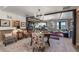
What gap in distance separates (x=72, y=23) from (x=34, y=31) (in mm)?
885

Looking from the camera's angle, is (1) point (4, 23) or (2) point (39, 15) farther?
(2) point (39, 15)

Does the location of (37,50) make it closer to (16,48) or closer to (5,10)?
(16,48)

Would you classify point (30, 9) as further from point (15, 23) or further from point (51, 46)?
point (51, 46)

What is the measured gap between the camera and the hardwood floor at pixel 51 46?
92.9 inches

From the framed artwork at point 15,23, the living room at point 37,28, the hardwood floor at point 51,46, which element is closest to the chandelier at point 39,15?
the living room at point 37,28

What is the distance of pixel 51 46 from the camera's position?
2.42 meters

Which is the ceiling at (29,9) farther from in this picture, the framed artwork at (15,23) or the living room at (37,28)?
the framed artwork at (15,23)

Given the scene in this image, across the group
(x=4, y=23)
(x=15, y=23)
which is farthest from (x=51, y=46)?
(x=4, y=23)

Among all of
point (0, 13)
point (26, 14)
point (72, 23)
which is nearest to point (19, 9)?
point (26, 14)

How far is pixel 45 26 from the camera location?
2.40 metres

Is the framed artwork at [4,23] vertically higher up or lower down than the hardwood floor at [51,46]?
higher up

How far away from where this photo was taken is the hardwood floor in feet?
7.74

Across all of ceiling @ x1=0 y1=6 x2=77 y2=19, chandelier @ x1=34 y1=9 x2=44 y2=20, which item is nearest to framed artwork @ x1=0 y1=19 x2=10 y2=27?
ceiling @ x1=0 y1=6 x2=77 y2=19

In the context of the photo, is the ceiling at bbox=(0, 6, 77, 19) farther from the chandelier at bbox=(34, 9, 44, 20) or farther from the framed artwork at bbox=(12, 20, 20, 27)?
the framed artwork at bbox=(12, 20, 20, 27)
